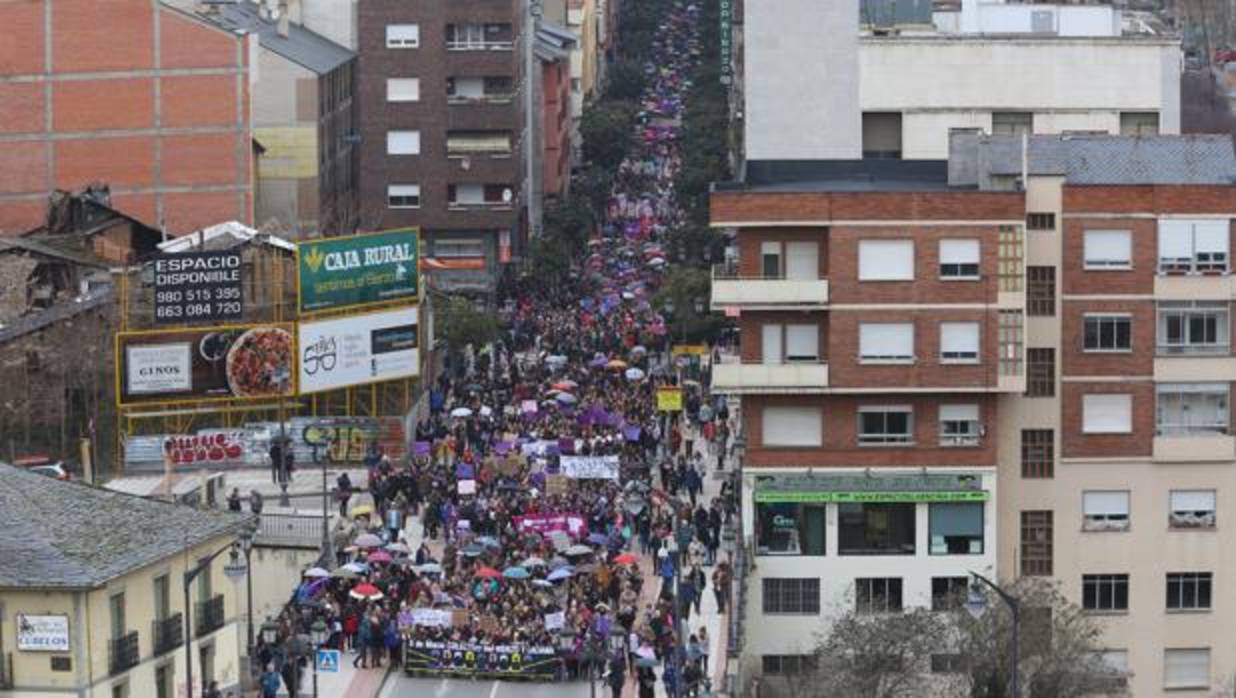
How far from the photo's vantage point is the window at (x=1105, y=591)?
96625mm

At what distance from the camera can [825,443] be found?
96.1 metres

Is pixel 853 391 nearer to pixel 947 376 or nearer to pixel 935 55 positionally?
pixel 947 376

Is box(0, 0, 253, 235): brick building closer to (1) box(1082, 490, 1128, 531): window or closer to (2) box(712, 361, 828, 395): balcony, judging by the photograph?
(2) box(712, 361, 828, 395): balcony

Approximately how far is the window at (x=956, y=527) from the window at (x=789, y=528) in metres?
2.63

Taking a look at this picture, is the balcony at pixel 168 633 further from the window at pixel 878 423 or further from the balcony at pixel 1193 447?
the balcony at pixel 1193 447

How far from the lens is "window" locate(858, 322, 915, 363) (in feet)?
313

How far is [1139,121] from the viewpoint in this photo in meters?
123

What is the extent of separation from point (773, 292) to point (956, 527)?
273 inches

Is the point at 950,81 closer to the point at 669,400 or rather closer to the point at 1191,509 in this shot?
the point at 669,400

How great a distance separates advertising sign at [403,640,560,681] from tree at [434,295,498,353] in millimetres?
41682

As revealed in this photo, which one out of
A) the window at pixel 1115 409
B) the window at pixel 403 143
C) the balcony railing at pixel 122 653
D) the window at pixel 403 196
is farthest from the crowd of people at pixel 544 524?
the window at pixel 403 143

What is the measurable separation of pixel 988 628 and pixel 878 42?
4122 centimetres

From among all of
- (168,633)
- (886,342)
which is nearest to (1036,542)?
(886,342)

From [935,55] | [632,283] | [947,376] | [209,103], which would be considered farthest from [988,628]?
[632,283]
